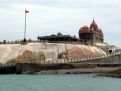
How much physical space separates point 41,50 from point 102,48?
30.9 m

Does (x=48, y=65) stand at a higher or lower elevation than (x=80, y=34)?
lower

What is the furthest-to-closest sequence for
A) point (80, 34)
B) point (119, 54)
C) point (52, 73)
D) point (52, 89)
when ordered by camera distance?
1. point (80, 34)
2. point (119, 54)
3. point (52, 73)
4. point (52, 89)

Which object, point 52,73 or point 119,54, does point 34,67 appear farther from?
point 119,54

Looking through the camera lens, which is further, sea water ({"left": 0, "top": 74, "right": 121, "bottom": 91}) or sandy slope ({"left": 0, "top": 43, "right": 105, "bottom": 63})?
sandy slope ({"left": 0, "top": 43, "right": 105, "bottom": 63})

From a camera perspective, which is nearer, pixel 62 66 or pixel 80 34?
pixel 62 66

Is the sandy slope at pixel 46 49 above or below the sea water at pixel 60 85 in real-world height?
above

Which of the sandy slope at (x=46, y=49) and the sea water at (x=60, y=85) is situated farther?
the sandy slope at (x=46, y=49)

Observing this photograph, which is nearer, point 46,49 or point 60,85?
point 60,85

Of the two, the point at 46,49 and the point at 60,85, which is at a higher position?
the point at 46,49

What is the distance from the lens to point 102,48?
175 metres

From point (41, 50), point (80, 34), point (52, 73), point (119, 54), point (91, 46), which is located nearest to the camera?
point (52, 73)

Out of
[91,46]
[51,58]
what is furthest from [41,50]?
[91,46]

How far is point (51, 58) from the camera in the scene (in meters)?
150

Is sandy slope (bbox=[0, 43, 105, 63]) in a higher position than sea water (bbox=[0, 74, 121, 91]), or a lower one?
higher
